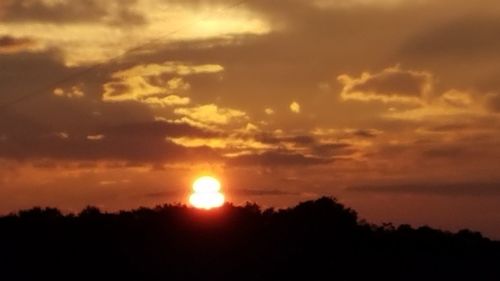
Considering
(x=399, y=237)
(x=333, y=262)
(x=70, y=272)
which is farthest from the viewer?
(x=399, y=237)

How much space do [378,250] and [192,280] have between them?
8.30 m

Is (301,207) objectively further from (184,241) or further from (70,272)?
(70,272)

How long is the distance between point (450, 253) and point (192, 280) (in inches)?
475

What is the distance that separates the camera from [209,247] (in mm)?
41219

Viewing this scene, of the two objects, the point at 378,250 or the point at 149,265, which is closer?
the point at 149,265

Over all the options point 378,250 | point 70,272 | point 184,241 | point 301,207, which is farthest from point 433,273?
point 70,272

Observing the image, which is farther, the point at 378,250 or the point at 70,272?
the point at 378,250

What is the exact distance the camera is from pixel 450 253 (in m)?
47.6

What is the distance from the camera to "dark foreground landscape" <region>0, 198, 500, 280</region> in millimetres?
39938

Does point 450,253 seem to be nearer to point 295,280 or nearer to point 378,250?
point 378,250

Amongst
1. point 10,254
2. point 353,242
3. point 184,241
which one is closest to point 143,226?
point 184,241

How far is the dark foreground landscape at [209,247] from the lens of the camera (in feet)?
131

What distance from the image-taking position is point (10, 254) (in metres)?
40.1

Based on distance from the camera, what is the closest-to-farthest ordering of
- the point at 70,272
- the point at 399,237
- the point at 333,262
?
the point at 70,272 → the point at 333,262 → the point at 399,237
